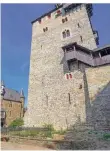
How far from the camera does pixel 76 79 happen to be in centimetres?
2136

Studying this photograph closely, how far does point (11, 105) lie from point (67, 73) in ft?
63.7

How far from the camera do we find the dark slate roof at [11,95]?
3814cm

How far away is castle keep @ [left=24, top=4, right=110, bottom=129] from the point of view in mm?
19172

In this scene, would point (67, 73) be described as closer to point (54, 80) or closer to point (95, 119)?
point (54, 80)

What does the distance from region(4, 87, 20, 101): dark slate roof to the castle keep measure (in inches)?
549

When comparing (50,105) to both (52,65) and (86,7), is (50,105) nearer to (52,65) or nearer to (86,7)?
(52,65)

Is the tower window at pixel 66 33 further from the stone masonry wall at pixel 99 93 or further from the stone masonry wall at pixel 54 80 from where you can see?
the stone masonry wall at pixel 99 93

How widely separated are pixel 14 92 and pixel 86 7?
2323cm

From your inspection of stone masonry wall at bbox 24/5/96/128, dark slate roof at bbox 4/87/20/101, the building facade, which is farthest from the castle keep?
dark slate roof at bbox 4/87/20/101

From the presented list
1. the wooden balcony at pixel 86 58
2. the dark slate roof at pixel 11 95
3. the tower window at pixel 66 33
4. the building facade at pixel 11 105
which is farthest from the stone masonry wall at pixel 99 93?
the dark slate roof at pixel 11 95

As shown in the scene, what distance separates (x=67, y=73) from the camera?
2253 cm

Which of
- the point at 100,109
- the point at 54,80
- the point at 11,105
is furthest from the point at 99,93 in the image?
the point at 11,105

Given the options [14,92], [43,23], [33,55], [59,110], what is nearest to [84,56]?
[59,110]

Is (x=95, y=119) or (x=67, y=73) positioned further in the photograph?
(x=67, y=73)
